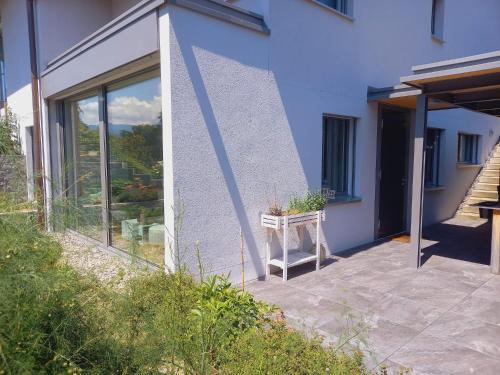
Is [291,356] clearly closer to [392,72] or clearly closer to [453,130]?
[392,72]

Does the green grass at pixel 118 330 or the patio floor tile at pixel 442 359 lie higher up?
the green grass at pixel 118 330

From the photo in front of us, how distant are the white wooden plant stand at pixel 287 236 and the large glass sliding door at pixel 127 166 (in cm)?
141

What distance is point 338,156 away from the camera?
6.22 metres

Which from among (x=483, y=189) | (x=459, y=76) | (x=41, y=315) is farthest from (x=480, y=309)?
(x=483, y=189)

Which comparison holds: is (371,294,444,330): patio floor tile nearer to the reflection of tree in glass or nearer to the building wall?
the building wall

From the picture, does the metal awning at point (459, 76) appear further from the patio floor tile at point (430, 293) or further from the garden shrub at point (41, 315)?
the garden shrub at point (41, 315)

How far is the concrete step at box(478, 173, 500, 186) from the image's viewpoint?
10.2 metres

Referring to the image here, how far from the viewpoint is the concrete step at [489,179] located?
33.5ft

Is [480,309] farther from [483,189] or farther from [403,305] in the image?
[483,189]

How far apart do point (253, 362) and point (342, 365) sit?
571 millimetres

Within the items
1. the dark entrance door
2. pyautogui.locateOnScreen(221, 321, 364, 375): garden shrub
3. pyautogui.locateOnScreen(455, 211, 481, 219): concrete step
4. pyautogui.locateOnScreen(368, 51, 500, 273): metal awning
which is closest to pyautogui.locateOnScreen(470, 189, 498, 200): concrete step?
pyautogui.locateOnScreen(455, 211, 481, 219): concrete step

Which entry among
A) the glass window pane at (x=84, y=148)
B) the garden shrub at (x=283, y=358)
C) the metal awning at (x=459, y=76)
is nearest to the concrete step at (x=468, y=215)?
the metal awning at (x=459, y=76)

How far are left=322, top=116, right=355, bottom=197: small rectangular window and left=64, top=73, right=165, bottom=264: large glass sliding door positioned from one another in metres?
2.88

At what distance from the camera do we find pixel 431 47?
804 cm
